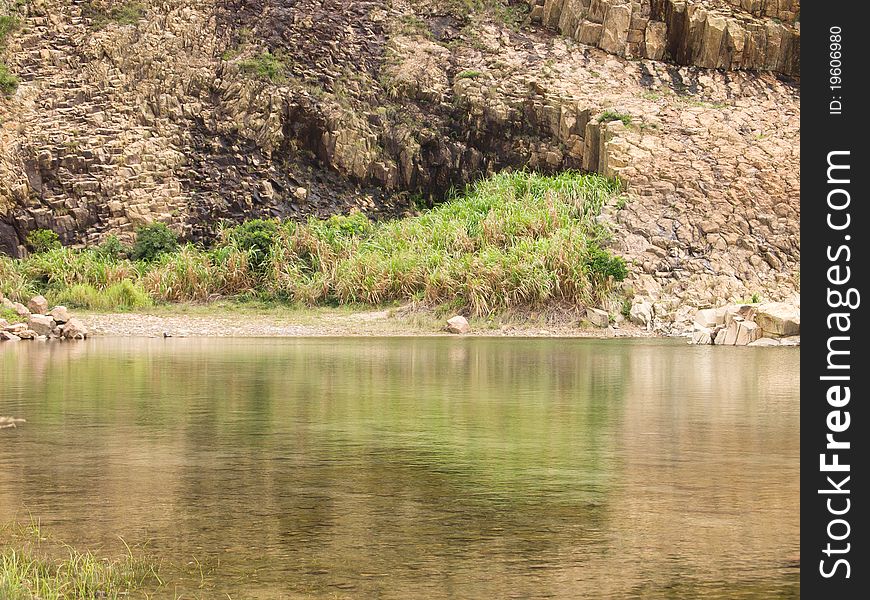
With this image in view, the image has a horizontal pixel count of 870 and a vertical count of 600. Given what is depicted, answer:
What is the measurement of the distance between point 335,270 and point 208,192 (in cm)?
942

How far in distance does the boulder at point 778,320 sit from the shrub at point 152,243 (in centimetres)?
1852

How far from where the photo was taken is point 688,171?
120 feet

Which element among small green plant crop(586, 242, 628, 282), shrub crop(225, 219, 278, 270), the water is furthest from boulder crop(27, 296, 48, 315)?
small green plant crop(586, 242, 628, 282)

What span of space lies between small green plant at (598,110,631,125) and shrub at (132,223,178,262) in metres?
14.6

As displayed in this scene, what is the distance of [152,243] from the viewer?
116 feet

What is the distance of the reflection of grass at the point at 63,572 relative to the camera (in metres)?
5.06

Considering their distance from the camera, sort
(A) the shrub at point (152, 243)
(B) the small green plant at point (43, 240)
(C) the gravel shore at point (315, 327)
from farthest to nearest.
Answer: (B) the small green plant at point (43, 240) → (A) the shrub at point (152, 243) → (C) the gravel shore at point (315, 327)

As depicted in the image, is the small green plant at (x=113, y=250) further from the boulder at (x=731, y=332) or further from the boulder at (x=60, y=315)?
the boulder at (x=731, y=332)

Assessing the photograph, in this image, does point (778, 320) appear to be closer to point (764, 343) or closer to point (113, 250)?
point (764, 343)

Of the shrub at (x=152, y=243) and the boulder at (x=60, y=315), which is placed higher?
the boulder at (x=60, y=315)

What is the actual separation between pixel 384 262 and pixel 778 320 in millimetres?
10888

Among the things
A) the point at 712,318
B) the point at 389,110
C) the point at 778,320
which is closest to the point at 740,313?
the point at 712,318

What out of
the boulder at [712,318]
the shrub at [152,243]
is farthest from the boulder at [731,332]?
the shrub at [152,243]

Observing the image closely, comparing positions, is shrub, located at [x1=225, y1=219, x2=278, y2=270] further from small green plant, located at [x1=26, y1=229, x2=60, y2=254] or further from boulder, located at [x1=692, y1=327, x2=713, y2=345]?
boulder, located at [x1=692, y1=327, x2=713, y2=345]
